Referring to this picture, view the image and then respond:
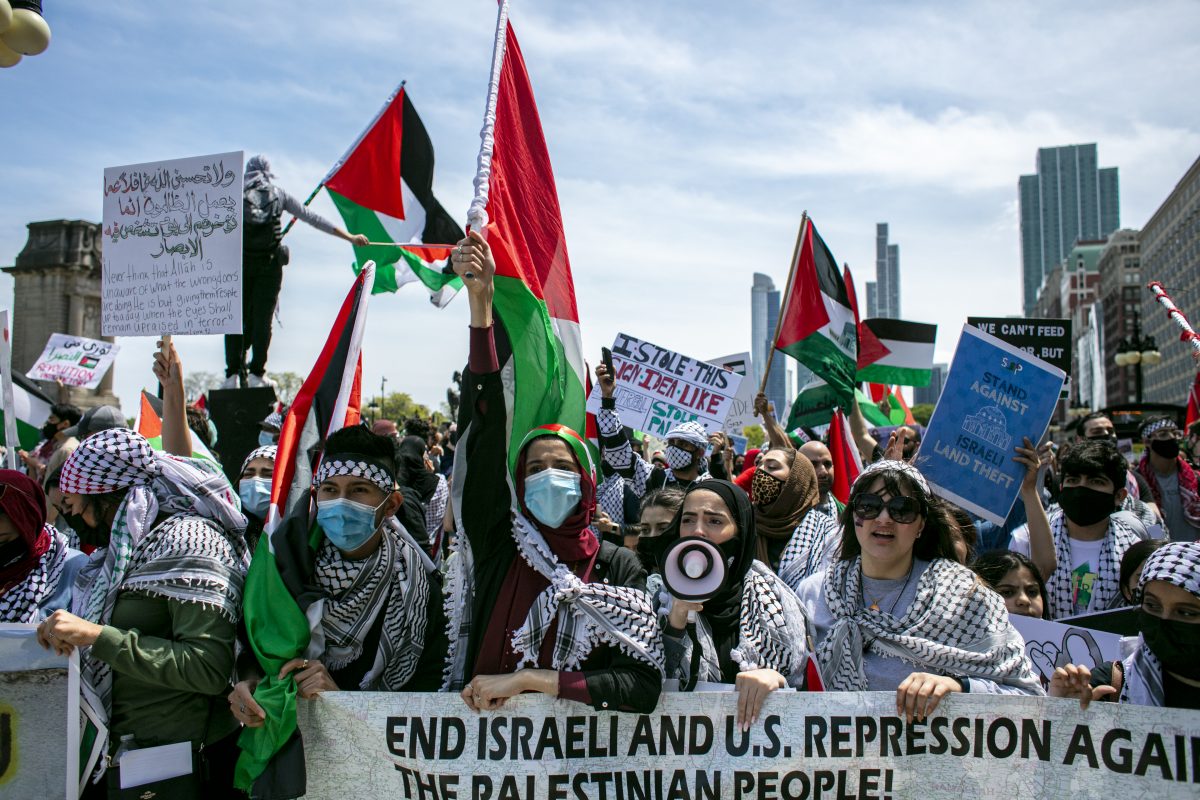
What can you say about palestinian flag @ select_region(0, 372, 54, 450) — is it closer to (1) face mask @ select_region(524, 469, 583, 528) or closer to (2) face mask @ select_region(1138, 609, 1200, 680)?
(1) face mask @ select_region(524, 469, 583, 528)

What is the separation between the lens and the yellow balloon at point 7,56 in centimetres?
436

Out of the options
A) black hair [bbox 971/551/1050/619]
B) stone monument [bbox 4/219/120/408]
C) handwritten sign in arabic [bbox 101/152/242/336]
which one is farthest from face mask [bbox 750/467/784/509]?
stone monument [bbox 4/219/120/408]

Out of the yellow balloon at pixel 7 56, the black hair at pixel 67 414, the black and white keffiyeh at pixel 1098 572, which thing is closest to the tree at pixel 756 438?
the black hair at pixel 67 414

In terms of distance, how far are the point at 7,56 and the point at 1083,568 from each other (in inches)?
217

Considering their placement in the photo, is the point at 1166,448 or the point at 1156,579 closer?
the point at 1156,579

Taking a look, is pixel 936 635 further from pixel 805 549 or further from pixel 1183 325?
pixel 1183 325

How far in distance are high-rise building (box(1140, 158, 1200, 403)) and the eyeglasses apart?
94.8 m

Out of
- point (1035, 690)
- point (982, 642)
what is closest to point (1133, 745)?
point (1035, 690)

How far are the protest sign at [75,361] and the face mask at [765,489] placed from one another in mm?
7490

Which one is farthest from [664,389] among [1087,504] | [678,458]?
[1087,504]

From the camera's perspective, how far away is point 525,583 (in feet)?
10.2

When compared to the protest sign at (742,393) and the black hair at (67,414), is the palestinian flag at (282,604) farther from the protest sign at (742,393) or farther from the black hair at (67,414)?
the protest sign at (742,393)

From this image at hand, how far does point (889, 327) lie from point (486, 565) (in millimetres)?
6293

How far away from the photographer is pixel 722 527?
3.08m
